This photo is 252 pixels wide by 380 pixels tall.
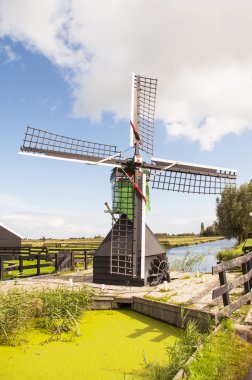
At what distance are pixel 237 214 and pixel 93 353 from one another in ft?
115

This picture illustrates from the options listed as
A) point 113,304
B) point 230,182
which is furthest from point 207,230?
point 113,304

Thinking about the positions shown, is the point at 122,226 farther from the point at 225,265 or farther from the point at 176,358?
the point at 176,358

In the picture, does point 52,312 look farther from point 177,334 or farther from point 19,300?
point 177,334

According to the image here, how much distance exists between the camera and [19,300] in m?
7.54

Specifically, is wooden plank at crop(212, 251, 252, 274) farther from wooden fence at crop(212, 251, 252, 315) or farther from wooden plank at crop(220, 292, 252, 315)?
wooden plank at crop(220, 292, 252, 315)

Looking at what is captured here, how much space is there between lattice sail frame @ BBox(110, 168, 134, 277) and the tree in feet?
88.8

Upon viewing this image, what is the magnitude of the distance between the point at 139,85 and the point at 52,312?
1065cm

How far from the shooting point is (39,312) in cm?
829

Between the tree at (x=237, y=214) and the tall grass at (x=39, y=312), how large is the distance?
104 ft

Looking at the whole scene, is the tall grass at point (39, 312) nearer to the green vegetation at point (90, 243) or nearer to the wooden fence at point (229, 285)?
the wooden fence at point (229, 285)

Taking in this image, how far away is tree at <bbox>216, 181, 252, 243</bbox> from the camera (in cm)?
3812

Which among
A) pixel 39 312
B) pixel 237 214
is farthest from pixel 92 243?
pixel 39 312

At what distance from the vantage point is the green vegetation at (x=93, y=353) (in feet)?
18.3

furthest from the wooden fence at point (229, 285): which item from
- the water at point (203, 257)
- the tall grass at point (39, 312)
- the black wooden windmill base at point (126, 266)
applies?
the water at point (203, 257)
